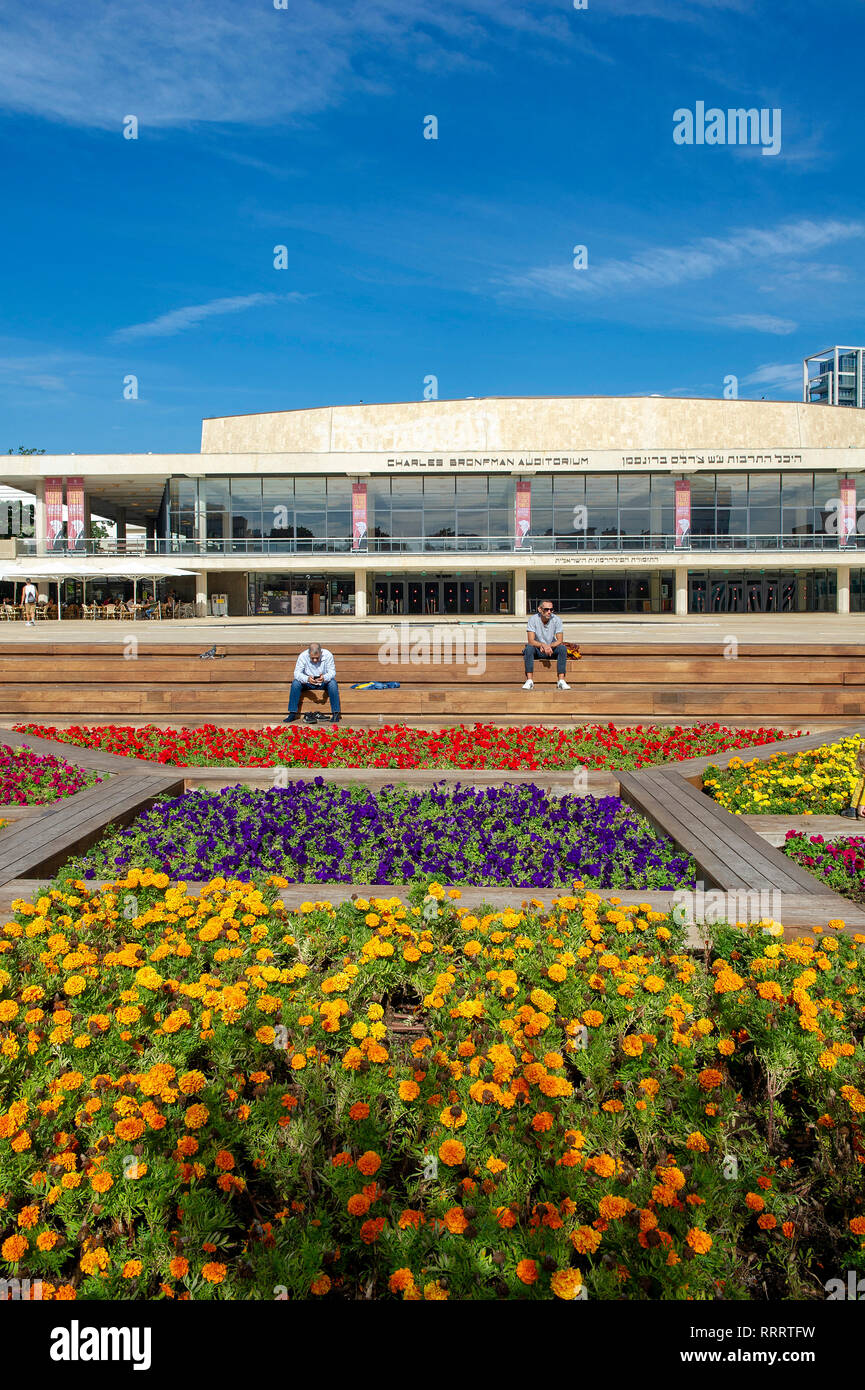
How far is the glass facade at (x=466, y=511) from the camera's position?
1523 inches

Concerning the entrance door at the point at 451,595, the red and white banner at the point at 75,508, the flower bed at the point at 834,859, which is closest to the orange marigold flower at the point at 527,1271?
the flower bed at the point at 834,859

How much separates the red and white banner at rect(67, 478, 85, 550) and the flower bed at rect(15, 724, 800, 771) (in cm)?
3254

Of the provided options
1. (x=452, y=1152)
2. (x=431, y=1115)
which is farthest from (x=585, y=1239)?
(x=431, y=1115)

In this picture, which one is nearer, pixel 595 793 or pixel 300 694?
pixel 595 793

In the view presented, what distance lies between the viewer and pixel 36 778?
24.4 ft

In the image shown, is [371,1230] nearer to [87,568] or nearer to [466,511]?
[87,568]

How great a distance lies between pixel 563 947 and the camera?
3.62 meters

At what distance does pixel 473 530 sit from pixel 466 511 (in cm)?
89
